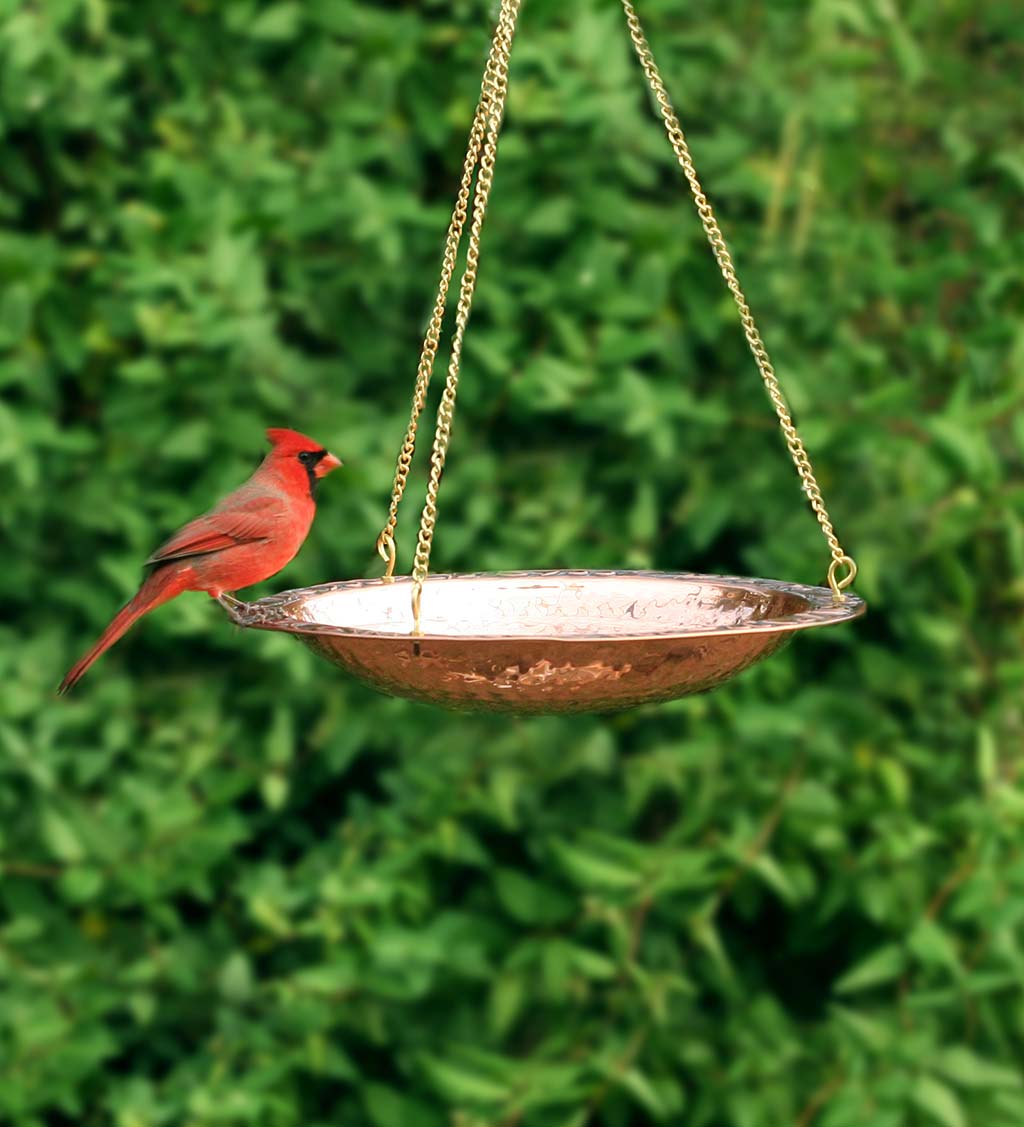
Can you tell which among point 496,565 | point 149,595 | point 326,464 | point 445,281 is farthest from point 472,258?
point 496,565

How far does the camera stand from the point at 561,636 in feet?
5.65

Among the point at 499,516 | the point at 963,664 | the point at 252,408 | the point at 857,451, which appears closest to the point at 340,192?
the point at 252,408

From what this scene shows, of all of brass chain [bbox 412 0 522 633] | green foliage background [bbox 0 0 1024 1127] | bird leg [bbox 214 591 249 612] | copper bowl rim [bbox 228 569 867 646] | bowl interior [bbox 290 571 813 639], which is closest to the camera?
copper bowl rim [bbox 228 569 867 646]

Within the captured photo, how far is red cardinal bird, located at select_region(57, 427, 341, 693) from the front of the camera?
252 centimetres

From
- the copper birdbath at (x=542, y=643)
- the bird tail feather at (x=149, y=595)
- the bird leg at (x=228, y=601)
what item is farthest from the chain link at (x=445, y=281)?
the bird tail feather at (x=149, y=595)

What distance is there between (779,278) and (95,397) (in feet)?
4.32

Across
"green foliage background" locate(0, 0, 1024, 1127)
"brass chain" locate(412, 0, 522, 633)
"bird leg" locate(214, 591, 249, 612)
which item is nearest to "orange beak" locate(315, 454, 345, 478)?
"bird leg" locate(214, 591, 249, 612)

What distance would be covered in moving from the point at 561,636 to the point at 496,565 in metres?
1.59

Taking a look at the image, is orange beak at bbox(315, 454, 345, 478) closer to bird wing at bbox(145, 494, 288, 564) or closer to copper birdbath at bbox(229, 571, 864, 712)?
bird wing at bbox(145, 494, 288, 564)

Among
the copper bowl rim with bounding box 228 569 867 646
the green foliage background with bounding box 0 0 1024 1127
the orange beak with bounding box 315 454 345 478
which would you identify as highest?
the copper bowl rim with bounding box 228 569 867 646

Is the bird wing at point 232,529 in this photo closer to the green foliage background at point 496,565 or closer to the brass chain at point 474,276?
the brass chain at point 474,276

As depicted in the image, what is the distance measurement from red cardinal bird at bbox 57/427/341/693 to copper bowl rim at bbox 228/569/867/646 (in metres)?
0.10

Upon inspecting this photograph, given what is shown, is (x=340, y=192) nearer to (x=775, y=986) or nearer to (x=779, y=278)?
(x=779, y=278)

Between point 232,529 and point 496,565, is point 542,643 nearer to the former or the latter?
point 232,529
